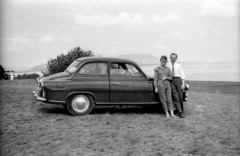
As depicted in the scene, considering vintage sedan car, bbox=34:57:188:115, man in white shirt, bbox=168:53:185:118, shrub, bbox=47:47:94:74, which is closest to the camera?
vintage sedan car, bbox=34:57:188:115

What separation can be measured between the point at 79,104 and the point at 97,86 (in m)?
0.68

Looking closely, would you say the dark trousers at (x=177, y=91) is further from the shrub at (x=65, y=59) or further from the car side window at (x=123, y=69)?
the shrub at (x=65, y=59)

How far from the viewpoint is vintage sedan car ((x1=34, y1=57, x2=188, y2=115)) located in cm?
742

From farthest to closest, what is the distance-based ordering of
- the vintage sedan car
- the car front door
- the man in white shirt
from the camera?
the man in white shirt, the car front door, the vintage sedan car

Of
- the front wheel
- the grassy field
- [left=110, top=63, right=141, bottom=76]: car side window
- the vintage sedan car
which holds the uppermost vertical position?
[left=110, top=63, right=141, bottom=76]: car side window

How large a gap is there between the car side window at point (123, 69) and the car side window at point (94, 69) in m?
0.22

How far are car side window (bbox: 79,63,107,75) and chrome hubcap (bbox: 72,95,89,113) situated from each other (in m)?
0.70

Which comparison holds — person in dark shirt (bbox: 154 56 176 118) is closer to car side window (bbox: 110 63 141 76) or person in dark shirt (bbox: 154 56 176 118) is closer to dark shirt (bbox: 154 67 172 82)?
dark shirt (bbox: 154 67 172 82)

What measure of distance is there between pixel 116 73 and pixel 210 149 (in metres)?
3.41

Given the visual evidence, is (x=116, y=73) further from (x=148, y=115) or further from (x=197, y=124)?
(x=197, y=124)

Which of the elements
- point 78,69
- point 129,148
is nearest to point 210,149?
point 129,148

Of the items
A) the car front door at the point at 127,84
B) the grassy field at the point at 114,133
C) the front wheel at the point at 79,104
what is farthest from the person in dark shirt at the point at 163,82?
the front wheel at the point at 79,104

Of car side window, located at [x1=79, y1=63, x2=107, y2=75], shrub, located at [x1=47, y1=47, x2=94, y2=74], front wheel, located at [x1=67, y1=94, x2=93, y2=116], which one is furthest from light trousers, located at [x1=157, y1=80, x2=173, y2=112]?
shrub, located at [x1=47, y1=47, x2=94, y2=74]

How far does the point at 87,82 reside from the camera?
7.59m
